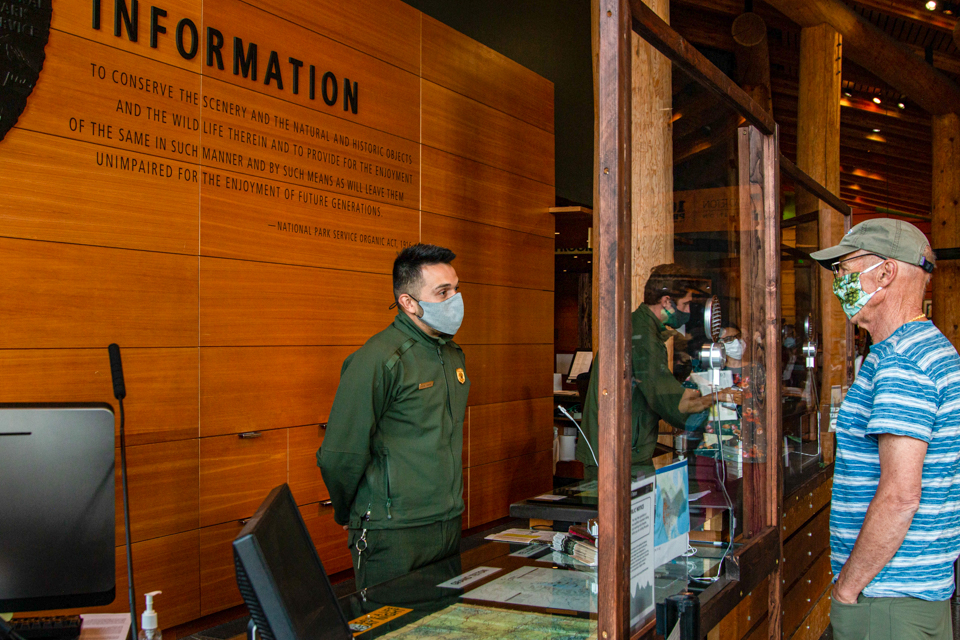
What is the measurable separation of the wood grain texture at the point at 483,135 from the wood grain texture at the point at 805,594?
3074 mm

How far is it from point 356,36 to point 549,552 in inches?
119

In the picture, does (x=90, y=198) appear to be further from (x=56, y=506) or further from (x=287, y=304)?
(x=56, y=506)

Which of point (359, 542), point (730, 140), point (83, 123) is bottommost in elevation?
point (359, 542)

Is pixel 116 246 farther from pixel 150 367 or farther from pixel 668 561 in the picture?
pixel 668 561

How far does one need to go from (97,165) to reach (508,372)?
3098 millimetres

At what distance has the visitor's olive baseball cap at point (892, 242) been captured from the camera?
1.97 m

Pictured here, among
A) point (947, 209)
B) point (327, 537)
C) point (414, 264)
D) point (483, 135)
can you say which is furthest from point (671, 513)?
point (947, 209)

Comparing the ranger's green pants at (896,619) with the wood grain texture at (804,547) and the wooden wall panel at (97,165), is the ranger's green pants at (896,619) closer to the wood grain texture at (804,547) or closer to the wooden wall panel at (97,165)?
the wood grain texture at (804,547)

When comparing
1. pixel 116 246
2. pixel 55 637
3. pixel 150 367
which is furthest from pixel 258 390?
pixel 55 637

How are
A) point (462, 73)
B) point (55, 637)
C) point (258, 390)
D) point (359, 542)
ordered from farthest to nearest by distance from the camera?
point (462, 73) → point (258, 390) → point (359, 542) → point (55, 637)

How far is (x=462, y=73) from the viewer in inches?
193

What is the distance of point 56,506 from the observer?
135cm

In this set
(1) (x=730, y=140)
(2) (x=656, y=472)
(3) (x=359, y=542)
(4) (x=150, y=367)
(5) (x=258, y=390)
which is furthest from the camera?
(5) (x=258, y=390)

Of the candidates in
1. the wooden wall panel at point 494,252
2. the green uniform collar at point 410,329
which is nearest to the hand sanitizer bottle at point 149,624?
the green uniform collar at point 410,329
